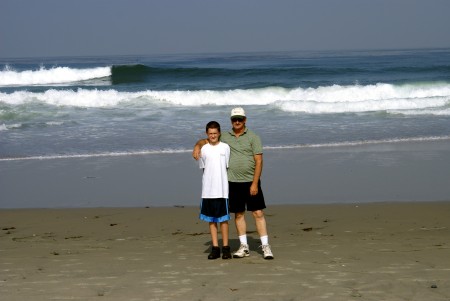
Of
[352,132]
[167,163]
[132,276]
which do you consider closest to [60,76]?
[352,132]

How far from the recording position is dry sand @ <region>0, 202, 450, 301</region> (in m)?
5.94

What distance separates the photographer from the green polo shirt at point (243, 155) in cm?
706

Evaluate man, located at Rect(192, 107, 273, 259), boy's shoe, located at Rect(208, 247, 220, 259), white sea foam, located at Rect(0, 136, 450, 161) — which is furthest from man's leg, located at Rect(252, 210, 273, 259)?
white sea foam, located at Rect(0, 136, 450, 161)

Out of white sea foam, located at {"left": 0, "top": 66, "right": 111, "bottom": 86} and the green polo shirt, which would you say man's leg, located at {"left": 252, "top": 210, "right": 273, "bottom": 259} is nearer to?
the green polo shirt

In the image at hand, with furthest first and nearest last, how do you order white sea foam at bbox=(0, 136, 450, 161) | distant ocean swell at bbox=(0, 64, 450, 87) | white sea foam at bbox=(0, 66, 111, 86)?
1. white sea foam at bbox=(0, 66, 111, 86)
2. distant ocean swell at bbox=(0, 64, 450, 87)
3. white sea foam at bbox=(0, 136, 450, 161)

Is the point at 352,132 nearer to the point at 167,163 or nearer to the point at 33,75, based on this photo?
the point at 167,163

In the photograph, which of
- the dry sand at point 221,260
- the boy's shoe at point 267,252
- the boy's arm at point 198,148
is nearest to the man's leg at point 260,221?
the boy's shoe at point 267,252

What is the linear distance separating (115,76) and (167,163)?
29.3 metres

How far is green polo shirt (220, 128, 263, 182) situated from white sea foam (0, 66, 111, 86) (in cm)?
3684

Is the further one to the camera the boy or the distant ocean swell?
the distant ocean swell

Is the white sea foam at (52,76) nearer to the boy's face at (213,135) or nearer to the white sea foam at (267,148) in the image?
the white sea foam at (267,148)

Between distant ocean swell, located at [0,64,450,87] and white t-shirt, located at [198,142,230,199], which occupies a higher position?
distant ocean swell, located at [0,64,450,87]

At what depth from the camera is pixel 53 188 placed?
11711mm

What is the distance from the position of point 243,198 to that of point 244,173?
23 cm
